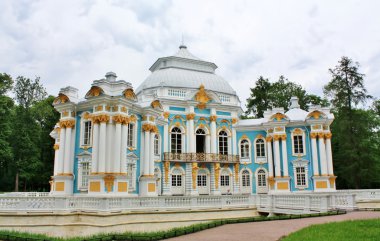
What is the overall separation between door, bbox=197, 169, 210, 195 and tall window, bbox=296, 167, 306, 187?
22.2 feet

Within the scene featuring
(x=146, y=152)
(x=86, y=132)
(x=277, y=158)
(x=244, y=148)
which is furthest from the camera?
(x=244, y=148)

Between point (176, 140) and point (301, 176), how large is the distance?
9.78 metres

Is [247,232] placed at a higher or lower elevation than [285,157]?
lower

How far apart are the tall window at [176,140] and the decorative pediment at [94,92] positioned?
10.6 meters

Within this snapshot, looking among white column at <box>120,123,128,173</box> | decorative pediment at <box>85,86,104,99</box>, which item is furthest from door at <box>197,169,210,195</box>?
decorative pediment at <box>85,86,104,99</box>

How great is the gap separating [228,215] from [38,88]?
28511 millimetres

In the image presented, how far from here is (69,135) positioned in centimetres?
1861

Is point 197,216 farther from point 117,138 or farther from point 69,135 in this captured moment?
point 69,135

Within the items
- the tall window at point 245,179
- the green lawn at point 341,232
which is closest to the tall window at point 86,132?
the green lawn at point 341,232

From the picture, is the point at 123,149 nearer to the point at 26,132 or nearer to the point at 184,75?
the point at 184,75

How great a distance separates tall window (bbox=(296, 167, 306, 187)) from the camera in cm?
2633

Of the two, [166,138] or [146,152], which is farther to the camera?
[166,138]

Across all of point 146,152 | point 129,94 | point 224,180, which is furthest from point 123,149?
point 224,180

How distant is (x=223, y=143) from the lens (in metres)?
29.1
